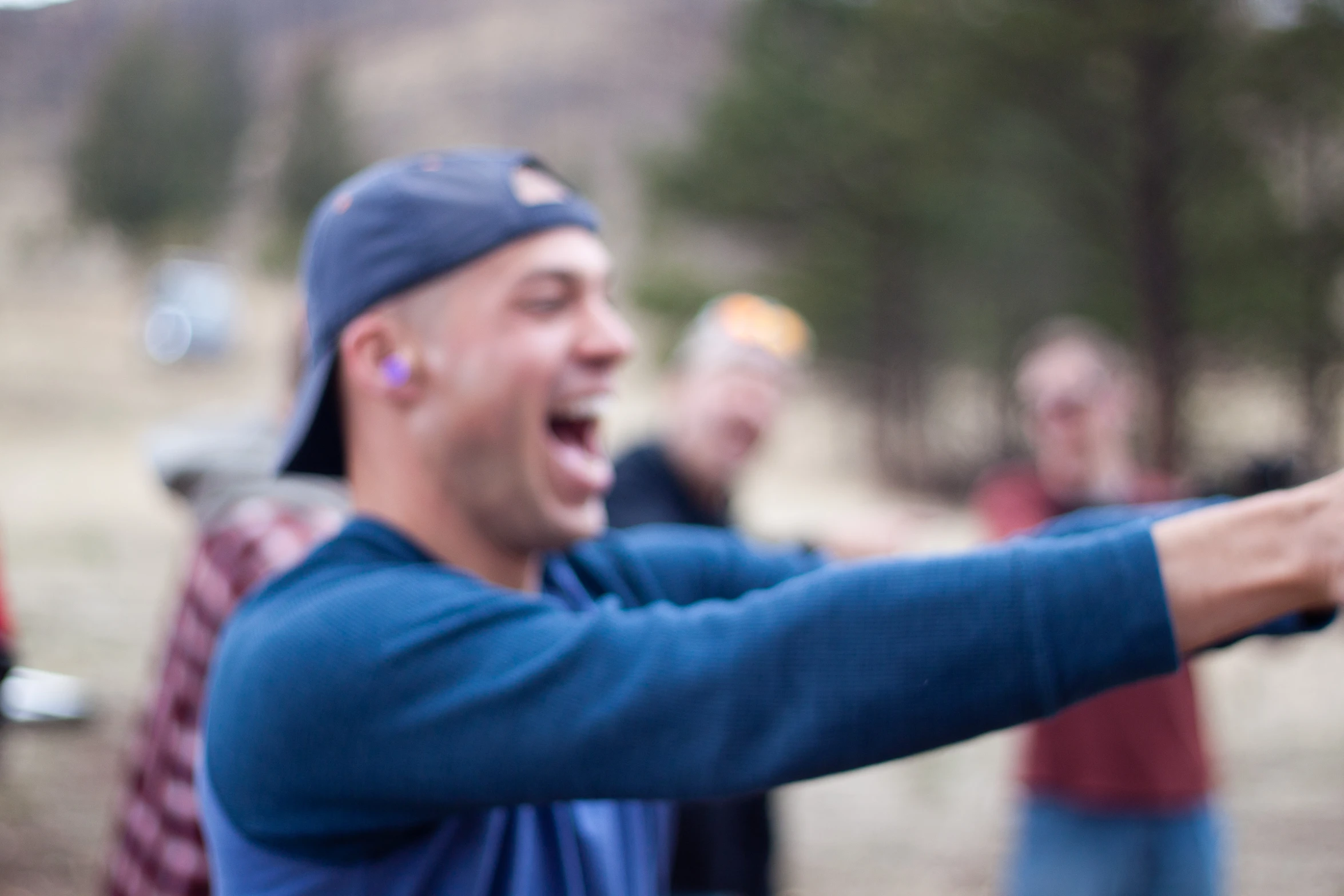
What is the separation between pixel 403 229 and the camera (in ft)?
4.26

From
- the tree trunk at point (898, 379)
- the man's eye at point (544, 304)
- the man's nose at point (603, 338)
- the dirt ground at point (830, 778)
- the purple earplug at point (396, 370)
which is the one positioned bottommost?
the tree trunk at point (898, 379)

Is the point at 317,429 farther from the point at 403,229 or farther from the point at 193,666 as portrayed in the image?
the point at 193,666

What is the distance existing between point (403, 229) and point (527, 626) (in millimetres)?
482

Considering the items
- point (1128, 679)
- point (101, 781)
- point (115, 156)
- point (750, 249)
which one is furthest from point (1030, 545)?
point (115, 156)

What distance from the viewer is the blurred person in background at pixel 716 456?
2.87 m

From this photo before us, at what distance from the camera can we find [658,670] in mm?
1017

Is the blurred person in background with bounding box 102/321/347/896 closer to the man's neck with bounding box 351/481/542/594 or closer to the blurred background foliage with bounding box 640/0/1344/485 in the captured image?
the man's neck with bounding box 351/481/542/594

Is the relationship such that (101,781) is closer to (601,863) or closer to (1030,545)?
(601,863)

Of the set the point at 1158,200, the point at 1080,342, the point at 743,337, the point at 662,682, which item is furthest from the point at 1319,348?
the point at 662,682

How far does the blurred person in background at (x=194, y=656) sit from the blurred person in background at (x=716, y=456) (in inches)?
33.5

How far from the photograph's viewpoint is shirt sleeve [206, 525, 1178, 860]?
95cm

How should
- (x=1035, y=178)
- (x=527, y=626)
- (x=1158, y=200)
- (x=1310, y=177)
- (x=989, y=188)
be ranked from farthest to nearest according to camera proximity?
(x=989, y=188) → (x=1035, y=178) → (x=1310, y=177) → (x=1158, y=200) → (x=527, y=626)

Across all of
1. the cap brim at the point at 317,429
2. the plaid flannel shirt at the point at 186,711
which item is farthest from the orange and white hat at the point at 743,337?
the cap brim at the point at 317,429

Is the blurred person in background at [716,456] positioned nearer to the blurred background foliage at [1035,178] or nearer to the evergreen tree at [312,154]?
the blurred background foliage at [1035,178]
